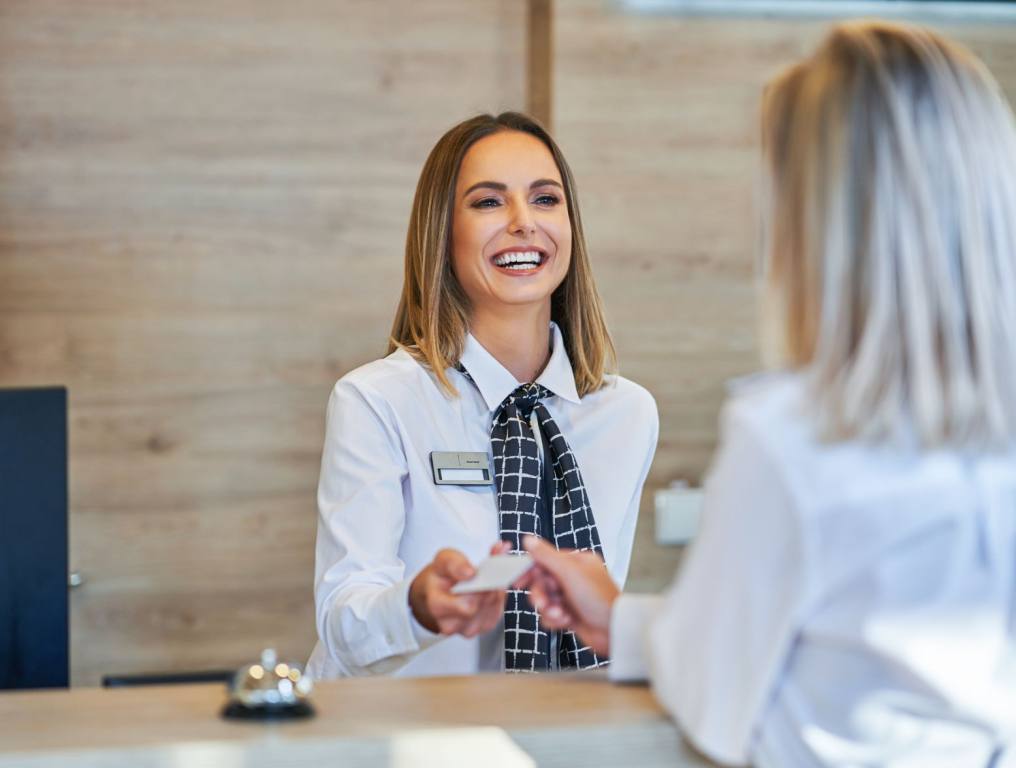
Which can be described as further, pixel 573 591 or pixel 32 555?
pixel 32 555

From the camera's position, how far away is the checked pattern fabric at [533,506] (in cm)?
234

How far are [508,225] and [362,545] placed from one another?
69cm

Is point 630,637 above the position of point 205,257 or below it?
below

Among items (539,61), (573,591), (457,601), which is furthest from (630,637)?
(539,61)

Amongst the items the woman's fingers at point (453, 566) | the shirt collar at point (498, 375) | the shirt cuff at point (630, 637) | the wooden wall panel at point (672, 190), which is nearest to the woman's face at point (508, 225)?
the shirt collar at point (498, 375)

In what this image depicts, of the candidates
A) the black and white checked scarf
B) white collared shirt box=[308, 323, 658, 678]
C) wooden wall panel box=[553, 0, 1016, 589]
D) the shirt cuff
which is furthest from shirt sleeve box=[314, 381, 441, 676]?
wooden wall panel box=[553, 0, 1016, 589]

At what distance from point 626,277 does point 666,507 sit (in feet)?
2.19

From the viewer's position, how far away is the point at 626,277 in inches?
157

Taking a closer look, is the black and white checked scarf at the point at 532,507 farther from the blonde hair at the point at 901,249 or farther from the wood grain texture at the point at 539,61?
the wood grain texture at the point at 539,61

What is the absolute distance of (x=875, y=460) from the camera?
1238 mm

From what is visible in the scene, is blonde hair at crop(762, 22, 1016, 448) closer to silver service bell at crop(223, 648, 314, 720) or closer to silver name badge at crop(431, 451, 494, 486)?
silver service bell at crop(223, 648, 314, 720)

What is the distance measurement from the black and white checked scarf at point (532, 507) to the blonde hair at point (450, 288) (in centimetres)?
15

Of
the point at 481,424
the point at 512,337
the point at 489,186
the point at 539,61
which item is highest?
the point at 539,61

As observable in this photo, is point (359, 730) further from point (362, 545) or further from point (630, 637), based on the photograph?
point (362, 545)
